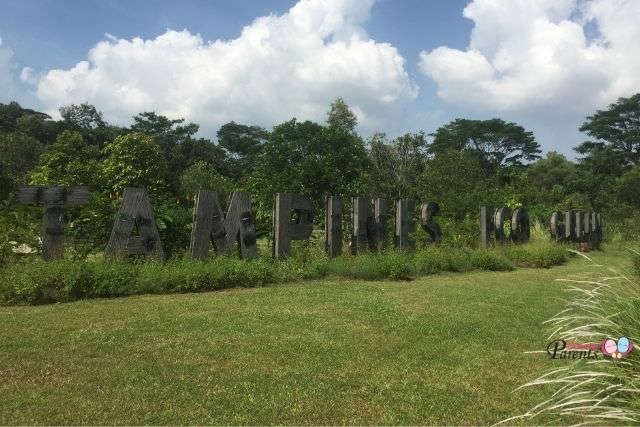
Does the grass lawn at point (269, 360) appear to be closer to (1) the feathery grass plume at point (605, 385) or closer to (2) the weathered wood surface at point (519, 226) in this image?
(1) the feathery grass plume at point (605, 385)

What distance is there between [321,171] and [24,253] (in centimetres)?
2327

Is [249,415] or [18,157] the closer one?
[249,415]

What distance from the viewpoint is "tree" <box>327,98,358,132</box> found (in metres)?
42.3

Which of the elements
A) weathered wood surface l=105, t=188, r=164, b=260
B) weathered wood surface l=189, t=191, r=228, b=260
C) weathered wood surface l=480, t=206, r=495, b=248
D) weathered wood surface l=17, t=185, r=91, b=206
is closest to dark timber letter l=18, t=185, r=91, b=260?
weathered wood surface l=17, t=185, r=91, b=206

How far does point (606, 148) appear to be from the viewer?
1946 inches

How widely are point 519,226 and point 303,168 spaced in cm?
1617

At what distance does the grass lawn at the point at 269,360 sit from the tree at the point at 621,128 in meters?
49.9

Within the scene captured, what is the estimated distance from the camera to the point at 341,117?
4247 cm

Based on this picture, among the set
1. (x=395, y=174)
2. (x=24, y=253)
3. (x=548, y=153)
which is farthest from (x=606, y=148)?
(x=24, y=253)

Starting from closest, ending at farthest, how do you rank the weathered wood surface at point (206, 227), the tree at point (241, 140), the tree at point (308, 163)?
1. the weathered wood surface at point (206, 227)
2. the tree at point (308, 163)
3. the tree at point (241, 140)

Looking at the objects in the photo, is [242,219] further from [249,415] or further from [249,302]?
[249,415]

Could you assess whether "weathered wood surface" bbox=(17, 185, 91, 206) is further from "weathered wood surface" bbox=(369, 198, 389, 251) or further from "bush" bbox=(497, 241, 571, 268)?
"bush" bbox=(497, 241, 571, 268)

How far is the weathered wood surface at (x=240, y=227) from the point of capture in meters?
9.95

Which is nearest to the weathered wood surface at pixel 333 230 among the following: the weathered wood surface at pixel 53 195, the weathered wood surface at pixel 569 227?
the weathered wood surface at pixel 53 195
